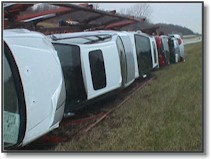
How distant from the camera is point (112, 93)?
3064mm

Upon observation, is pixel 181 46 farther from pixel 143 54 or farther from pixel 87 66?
pixel 87 66

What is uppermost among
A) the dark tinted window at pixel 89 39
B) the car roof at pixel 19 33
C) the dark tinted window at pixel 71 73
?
the car roof at pixel 19 33

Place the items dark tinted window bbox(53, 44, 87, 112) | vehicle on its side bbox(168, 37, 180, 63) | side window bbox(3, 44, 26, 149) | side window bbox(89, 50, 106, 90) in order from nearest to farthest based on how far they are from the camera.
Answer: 1. side window bbox(3, 44, 26, 149)
2. dark tinted window bbox(53, 44, 87, 112)
3. side window bbox(89, 50, 106, 90)
4. vehicle on its side bbox(168, 37, 180, 63)

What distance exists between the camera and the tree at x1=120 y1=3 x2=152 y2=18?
2.91 m

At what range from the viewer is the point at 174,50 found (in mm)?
3156

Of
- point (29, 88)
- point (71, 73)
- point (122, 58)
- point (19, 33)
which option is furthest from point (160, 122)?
point (19, 33)

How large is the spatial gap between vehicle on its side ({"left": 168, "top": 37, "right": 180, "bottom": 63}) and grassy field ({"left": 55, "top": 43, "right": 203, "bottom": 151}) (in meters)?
0.12

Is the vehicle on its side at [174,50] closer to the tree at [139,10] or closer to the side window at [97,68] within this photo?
the tree at [139,10]

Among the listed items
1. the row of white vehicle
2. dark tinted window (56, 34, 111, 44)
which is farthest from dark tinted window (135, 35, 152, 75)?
dark tinted window (56, 34, 111, 44)

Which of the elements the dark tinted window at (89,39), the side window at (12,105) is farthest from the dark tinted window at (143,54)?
the side window at (12,105)

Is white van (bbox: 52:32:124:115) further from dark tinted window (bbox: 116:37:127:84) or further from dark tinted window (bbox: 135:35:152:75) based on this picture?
dark tinted window (bbox: 135:35:152:75)

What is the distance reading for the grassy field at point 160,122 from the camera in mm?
2873

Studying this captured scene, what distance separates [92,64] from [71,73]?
0.18 m

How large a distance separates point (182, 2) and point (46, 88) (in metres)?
1.08
